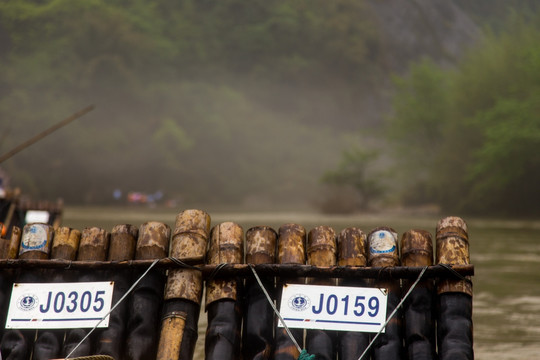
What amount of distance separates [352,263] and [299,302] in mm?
410

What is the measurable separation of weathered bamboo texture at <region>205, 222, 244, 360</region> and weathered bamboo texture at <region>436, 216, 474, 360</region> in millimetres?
1186

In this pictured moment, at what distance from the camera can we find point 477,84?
42688 mm

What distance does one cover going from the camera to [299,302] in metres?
3.58

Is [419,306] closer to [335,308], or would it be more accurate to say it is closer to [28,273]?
[335,308]

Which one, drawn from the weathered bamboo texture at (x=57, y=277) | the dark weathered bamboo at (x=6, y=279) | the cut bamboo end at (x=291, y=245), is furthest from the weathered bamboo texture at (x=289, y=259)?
the dark weathered bamboo at (x=6, y=279)

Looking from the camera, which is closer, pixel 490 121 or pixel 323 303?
pixel 323 303

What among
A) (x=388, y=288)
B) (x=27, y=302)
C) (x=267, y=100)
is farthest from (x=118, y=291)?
(x=267, y=100)

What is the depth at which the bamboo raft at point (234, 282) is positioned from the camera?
3.46m

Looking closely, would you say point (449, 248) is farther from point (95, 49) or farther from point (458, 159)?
point (95, 49)

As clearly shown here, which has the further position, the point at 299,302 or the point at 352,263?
the point at 352,263

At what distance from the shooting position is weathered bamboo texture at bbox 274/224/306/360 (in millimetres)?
3418

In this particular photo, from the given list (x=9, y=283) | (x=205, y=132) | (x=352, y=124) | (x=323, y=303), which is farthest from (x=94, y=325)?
(x=352, y=124)

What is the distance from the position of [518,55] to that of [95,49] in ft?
124

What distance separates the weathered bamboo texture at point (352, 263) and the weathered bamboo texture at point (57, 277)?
1650mm
